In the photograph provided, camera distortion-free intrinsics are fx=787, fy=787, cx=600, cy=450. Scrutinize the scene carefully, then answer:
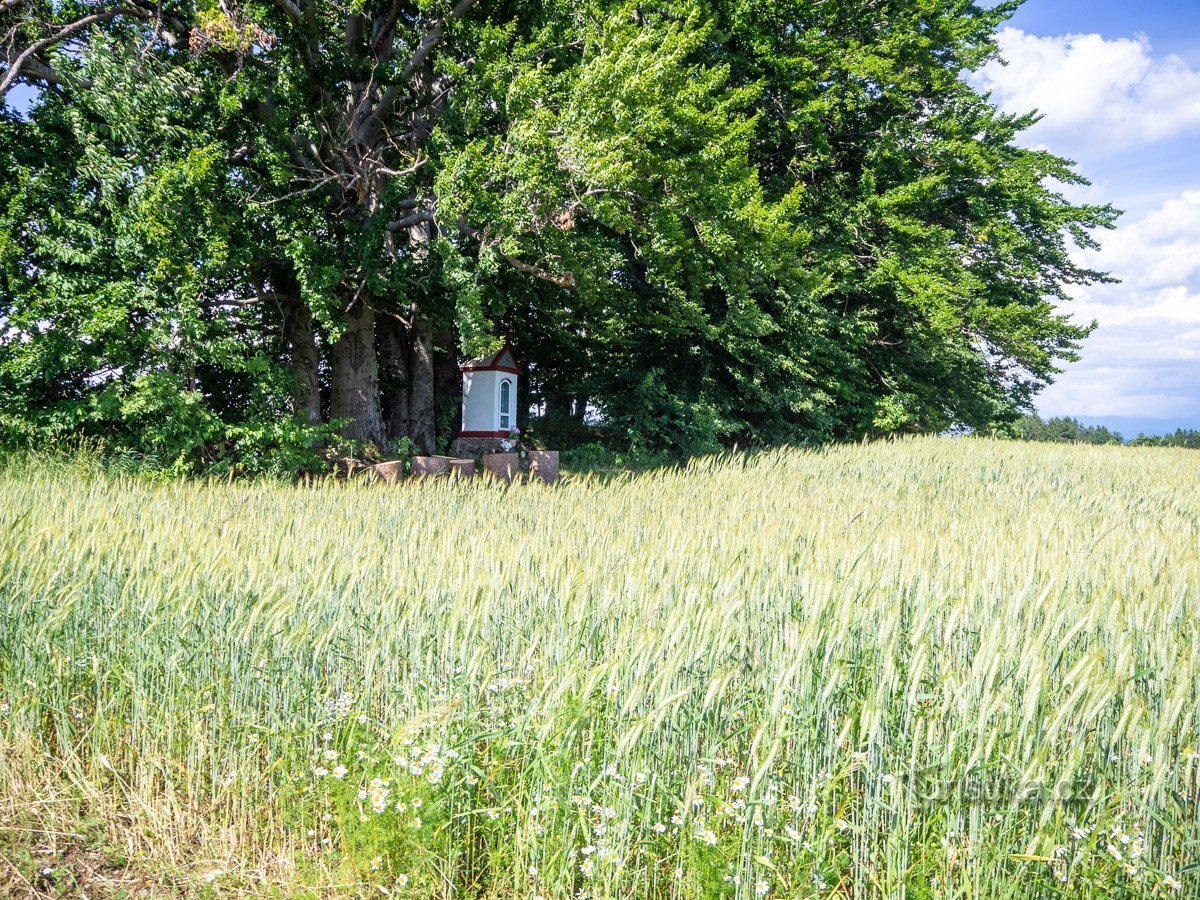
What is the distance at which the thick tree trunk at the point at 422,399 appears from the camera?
552 inches

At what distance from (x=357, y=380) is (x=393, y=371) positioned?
2.30 meters

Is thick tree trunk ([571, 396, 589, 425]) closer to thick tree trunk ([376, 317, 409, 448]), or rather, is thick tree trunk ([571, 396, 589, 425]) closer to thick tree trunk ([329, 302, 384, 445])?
thick tree trunk ([376, 317, 409, 448])

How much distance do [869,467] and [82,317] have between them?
10103mm

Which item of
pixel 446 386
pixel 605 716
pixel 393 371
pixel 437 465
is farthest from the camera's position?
pixel 446 386

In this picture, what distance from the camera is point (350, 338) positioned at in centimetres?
1244

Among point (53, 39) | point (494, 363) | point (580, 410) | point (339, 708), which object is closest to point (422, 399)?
point (494, 363)

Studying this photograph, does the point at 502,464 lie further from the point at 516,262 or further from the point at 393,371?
the point at 393,371

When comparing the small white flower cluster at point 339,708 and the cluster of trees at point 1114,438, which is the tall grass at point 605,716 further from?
the cluster of trees at point 1114,438

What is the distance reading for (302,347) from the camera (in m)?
12.3

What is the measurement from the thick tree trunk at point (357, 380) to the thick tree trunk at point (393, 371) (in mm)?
1782

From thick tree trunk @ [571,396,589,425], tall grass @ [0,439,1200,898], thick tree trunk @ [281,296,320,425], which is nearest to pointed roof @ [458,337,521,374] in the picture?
thick tree trunk @ [281,296,320,425]

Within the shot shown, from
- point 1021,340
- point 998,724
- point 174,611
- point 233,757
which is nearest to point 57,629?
point 174,611

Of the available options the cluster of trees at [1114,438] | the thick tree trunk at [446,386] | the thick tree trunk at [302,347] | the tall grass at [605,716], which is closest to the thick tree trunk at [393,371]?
the thick tree trunk at [446,386]

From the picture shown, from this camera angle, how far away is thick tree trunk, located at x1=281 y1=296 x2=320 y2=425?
11.9 m
